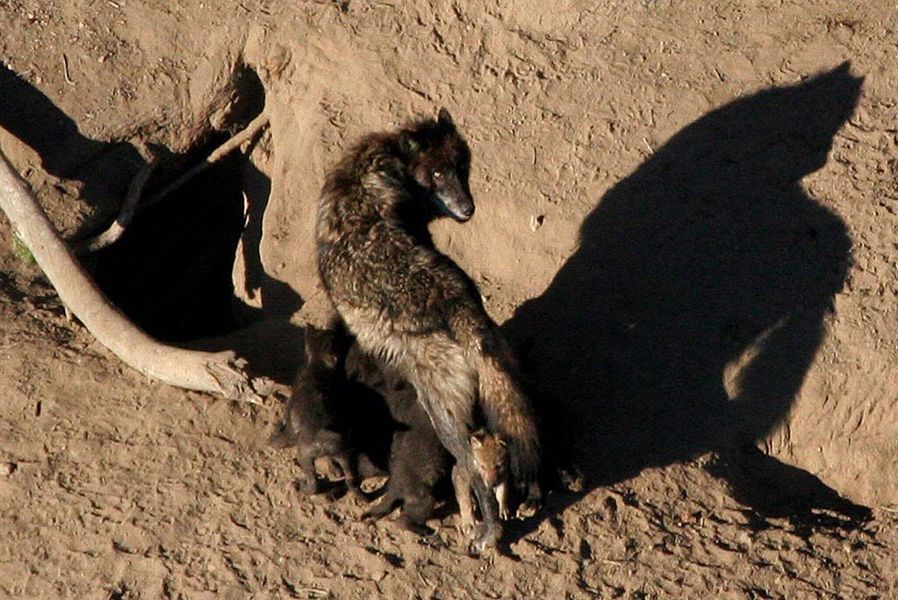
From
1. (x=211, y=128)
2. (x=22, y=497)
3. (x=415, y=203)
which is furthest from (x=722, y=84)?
(x=22, y=497)

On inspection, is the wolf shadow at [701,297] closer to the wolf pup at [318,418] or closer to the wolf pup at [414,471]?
the wolf pup at [414,471]

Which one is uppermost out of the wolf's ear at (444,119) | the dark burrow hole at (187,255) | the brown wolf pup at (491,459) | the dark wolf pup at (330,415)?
the wolf's ear at (444,119)

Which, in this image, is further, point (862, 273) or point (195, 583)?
point (862, 273)

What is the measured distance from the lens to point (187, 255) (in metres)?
11.0

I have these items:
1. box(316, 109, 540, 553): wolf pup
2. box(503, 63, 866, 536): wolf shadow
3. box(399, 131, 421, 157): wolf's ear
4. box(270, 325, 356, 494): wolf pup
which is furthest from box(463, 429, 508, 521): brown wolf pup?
box(399, 131, 421, 157): wolf's ear

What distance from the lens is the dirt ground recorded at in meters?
7.24

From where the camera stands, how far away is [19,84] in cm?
935

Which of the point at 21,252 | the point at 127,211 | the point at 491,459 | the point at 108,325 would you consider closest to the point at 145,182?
the point at 127,211

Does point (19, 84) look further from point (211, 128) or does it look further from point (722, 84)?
point (722, 84)

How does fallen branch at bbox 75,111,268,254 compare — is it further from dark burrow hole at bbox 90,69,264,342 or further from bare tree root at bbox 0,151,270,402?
bare tree root at bbox 0,151,270,402

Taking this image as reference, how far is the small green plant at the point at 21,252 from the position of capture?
29.3 ft

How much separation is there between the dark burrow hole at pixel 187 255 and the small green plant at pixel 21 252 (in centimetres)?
106

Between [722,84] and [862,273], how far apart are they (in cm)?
162

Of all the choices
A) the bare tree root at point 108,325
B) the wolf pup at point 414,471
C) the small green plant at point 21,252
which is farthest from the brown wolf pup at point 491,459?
the small green plant at point 21,252
